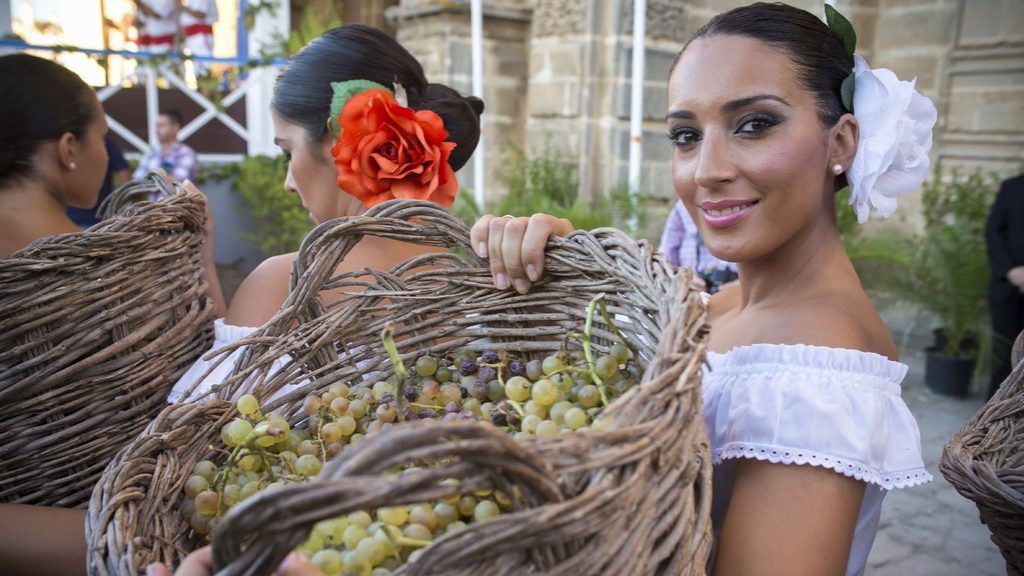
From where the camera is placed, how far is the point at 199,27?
7.34m

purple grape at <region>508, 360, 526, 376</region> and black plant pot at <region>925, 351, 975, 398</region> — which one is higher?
purple grape at <region>508, 360, 526, 376</region>

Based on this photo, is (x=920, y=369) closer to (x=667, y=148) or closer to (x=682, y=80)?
(x=667, y=148)

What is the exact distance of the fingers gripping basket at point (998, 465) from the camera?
1.39 m

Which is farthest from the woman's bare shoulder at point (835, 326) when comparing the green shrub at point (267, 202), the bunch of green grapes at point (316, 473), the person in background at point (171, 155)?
the person in background at point (171, 155)

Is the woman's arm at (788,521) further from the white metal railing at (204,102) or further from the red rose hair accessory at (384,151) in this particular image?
the white metal railing at (204,102)

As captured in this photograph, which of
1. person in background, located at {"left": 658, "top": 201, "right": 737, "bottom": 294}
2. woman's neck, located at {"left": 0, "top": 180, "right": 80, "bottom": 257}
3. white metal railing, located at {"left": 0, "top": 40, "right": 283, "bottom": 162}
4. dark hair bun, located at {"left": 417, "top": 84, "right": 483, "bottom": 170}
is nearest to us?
woman's neck, located at {"left": 0, "top": 180, "right": 80, "bottom": 257}

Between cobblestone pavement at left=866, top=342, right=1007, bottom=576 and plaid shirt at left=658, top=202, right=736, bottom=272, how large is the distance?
1.44 metres

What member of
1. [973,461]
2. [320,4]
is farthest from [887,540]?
[320,4]

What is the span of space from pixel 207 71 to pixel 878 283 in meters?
6.11

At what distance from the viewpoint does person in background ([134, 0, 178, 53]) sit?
711cm

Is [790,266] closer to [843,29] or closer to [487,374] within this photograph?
[843,29]

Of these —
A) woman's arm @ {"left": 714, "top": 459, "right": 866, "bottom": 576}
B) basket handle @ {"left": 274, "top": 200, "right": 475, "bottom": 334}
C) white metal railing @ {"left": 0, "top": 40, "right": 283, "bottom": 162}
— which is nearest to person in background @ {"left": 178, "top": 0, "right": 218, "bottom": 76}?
white metal railing @ {"left": 0, "top": 40, "right": 283, "bottom": 162}

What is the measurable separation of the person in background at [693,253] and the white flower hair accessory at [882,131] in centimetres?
242

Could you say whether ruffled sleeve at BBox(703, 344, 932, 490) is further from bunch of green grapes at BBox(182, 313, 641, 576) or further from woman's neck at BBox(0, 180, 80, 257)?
woman's neck at BBox(0, 180, 80, 257)
